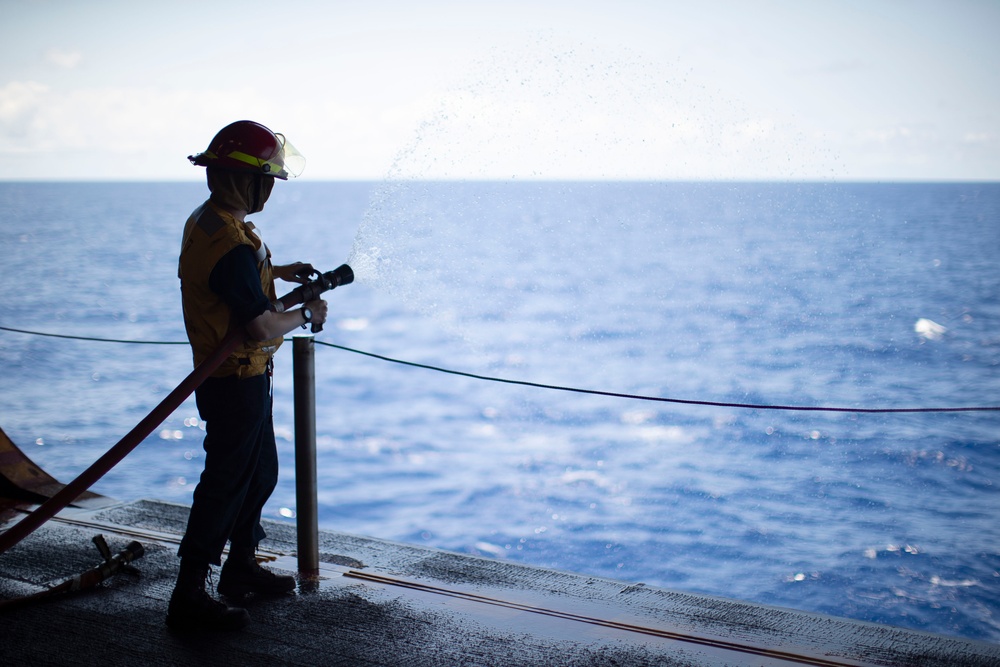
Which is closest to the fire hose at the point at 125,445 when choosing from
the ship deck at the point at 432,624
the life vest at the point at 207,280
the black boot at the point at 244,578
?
the life vest at the point at 207,280

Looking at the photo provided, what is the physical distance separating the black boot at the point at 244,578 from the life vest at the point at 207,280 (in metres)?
0.73

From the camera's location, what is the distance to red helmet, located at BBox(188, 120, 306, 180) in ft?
8.76

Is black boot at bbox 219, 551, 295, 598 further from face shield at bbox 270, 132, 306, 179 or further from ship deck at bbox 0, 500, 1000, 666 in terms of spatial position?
face shield at bbox 270, 132, 306, 179

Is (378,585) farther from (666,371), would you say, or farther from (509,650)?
(666,371)

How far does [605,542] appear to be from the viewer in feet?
49.2

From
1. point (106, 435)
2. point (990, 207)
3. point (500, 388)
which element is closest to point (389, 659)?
point (106, 435)

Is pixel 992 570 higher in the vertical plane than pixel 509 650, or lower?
lower

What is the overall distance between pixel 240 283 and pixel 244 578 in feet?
3.69

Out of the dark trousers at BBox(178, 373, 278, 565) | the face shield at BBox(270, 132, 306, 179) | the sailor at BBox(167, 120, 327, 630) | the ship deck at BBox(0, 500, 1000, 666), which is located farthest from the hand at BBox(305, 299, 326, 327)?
the ship deck at BBox(0, 500, 1000, 666)

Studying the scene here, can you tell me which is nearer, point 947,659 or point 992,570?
point 947,659

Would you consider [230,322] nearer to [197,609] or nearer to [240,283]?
[240,283]

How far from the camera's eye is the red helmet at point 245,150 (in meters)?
2.67

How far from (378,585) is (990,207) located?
10334 centimetres

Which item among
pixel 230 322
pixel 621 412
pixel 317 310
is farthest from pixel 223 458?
pixel 621 412
